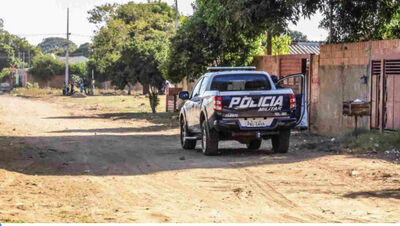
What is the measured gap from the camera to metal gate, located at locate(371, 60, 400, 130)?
1881 cm

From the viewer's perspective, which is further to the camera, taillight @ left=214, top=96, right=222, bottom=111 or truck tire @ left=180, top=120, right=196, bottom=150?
truck tire @ left=180, top=120, right=196, bottom=150

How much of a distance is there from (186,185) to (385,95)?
918cm

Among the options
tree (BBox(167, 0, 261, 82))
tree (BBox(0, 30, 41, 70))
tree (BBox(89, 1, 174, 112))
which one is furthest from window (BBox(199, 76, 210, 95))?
tree (BBox(0, 30, 41, 70))

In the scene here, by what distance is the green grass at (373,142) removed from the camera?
17.2 meters

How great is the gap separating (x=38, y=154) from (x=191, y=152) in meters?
3.58

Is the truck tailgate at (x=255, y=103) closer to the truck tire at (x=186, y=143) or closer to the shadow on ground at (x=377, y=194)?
the truck tire at (x=186, y=143)

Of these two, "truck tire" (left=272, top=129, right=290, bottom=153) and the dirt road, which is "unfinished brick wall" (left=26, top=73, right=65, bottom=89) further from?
"truck tire" (left=272, top=129, right=290, bottom=153)

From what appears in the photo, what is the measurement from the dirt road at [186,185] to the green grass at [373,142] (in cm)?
102

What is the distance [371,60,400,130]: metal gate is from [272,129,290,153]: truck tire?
3.43 metres

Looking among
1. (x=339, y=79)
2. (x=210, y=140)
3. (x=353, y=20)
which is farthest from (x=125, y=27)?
(x=210, y=140)

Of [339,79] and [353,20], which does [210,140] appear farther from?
[353,20]

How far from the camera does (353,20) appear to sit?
79.7 feet

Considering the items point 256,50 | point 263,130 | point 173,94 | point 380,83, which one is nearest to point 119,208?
point 263,130

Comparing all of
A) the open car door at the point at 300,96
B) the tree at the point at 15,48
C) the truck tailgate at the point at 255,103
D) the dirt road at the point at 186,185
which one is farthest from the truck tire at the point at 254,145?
the tree at the point at 15,48
